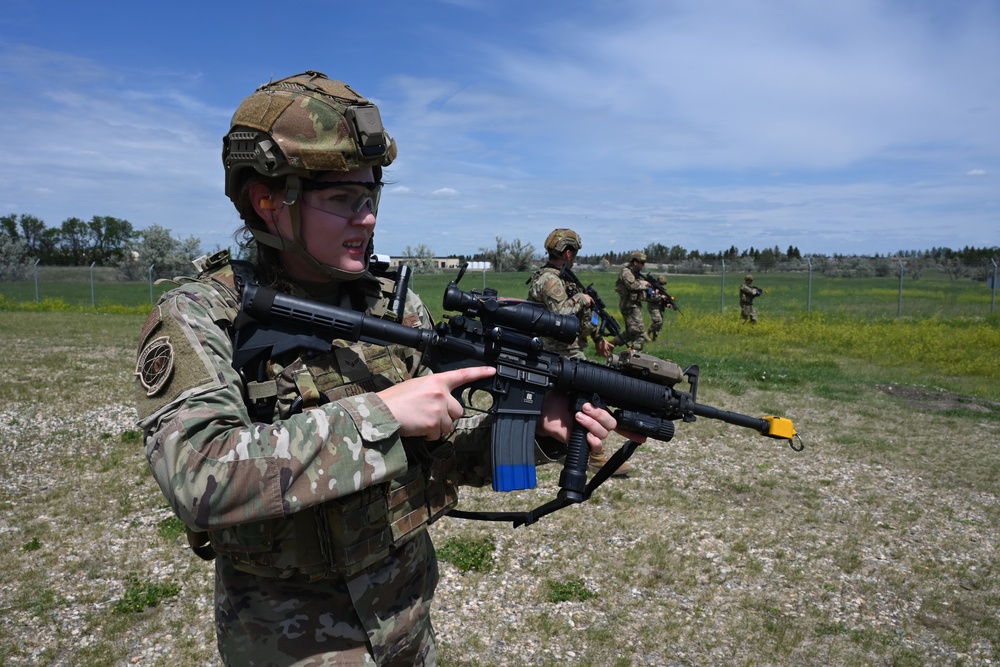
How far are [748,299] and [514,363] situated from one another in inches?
787

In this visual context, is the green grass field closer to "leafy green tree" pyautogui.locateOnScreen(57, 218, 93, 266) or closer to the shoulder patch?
the shoulder patch

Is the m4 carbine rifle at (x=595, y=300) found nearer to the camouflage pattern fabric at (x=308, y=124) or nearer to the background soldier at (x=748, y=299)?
the camouflage pattern fabric at (x=308, y=124)

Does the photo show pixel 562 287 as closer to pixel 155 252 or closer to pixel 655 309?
pixel 655 309

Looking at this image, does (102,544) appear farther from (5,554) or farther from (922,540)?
(922,540)

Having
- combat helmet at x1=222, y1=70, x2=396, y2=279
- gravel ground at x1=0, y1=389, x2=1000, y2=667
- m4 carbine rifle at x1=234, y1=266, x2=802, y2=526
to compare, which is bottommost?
gravel ground at x1=0, y1=389, x2=1000, y2=667

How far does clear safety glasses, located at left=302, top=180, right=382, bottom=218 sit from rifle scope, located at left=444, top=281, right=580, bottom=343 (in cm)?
45

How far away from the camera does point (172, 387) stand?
151cm

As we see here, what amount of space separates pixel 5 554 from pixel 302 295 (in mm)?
4655

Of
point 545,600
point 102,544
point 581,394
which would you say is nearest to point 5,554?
point 102,544

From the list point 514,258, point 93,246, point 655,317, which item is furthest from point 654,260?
point 93,246

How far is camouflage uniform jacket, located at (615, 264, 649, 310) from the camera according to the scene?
49.8 ft

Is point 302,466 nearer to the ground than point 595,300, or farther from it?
nearer to the ground

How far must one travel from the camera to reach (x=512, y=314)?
2297 millimetres

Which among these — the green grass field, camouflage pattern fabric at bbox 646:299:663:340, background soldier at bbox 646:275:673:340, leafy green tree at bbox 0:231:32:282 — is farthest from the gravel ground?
leafy green tree at bbox 0:231:32:282
